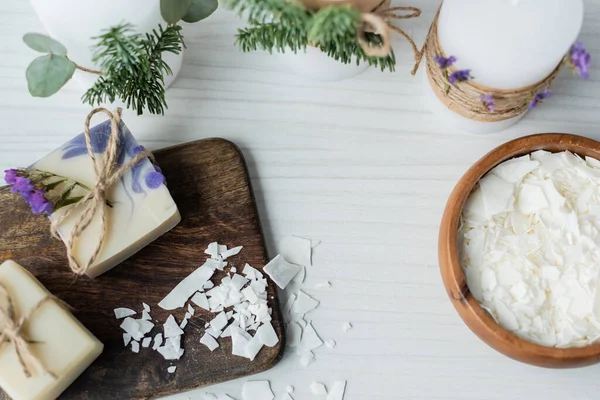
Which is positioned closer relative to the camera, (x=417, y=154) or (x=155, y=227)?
(x=155, y=227)

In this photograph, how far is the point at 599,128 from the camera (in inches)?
34.2

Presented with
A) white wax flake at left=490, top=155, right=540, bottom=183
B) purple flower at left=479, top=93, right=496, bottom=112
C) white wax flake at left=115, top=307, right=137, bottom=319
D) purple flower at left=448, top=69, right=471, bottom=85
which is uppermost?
purple flower at left=448, top=69, right=471, bottom=85

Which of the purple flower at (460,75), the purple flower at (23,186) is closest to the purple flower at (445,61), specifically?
the purple flower at (460,75)

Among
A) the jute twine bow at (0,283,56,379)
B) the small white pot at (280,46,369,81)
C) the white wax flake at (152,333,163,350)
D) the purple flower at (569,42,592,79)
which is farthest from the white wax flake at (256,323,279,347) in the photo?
the purple flower at (569,42,592,79)

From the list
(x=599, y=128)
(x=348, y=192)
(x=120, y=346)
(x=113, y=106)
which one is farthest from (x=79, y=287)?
(x=599, y=128)

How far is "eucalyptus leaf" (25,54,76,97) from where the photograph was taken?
724 millimetres

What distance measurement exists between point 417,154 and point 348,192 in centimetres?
11

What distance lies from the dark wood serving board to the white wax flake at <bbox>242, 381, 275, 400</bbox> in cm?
2

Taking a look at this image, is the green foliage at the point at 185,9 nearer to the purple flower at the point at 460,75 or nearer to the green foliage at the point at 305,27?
the green foliage at the point at 305,27

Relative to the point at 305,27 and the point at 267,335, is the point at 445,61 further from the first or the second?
the point at 267,335

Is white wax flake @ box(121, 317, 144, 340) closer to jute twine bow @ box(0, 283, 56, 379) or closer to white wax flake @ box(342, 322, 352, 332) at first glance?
jute twine bow @ box(0, 283, 56, 379)

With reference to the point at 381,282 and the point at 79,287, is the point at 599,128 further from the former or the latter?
the point at 79,287

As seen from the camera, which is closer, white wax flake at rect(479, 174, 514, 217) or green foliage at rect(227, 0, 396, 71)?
green foliage at rect(227, 0, 396, 71)

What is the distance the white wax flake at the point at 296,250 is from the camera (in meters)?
0.82
